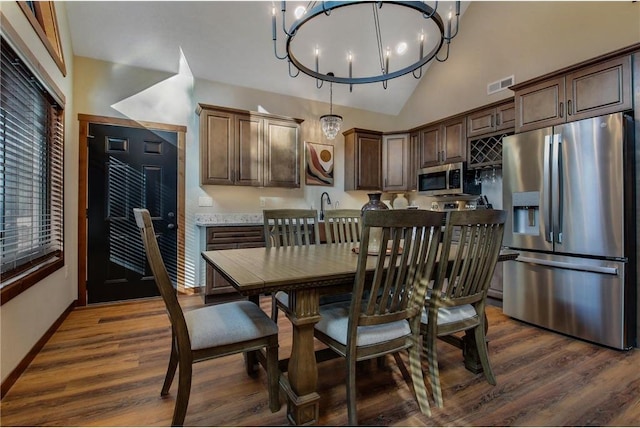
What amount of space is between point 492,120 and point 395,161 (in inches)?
59.1

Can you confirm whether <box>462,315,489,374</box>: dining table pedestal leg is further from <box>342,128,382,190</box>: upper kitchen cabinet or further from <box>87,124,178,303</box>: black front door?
<box>87,124,178,303</box>: black front door

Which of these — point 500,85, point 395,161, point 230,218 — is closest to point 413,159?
point 395,161

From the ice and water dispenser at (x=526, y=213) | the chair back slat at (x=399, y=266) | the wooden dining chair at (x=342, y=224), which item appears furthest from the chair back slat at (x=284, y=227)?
the ice and water dispenser at (x=526, y=213)

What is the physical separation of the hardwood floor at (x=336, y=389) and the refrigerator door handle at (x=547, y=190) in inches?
36.0

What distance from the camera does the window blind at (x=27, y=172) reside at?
190 centimetres

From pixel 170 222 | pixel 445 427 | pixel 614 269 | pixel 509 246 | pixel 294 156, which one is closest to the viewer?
pixel 445 427

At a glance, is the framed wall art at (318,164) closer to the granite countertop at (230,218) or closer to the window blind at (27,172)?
the granite countertop at (230,218)

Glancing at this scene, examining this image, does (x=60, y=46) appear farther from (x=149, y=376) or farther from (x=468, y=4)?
(x=468, y=4)

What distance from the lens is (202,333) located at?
152cm

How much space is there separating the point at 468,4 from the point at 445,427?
5033 mm

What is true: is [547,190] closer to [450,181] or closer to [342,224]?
[450,181]

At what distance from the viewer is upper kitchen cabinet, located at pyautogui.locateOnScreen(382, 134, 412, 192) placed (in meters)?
4.86

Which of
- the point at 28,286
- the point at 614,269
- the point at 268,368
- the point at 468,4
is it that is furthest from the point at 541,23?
the point at 28,286

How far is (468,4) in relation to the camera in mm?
4316
